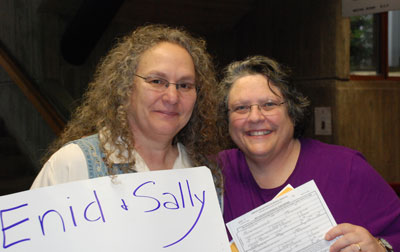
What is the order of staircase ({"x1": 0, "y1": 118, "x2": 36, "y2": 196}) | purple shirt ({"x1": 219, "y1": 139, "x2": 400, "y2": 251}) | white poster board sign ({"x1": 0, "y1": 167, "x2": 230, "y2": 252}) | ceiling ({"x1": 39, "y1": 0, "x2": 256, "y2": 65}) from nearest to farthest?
Result: white poster board sign ({"x1": 0, "y1": 167, "x2": 230, "y2": 252}) → purple shirt ({"x1": 219, "y1": 139, "x2": 400, "y2": 251}) → staircase ({"x1": 0, "y1": 118, "x2": 36, "y2": 196}) → ceiling ({"x1": 39, "y1": 0, "x2": 256, "y2": 65})

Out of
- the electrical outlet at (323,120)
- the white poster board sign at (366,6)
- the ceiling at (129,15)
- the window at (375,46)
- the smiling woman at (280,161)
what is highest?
the ceiling at (129,15)

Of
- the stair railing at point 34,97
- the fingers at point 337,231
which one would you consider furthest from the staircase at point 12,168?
the fingers at point 337,231

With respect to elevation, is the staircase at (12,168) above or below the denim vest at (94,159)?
below

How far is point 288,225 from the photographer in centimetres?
152

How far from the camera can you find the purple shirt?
172 cm

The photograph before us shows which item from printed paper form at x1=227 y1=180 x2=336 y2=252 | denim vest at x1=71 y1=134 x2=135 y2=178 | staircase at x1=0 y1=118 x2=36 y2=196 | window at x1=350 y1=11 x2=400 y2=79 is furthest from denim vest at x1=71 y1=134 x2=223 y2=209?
window at x1=350 y1=11 x2=400 y2=79

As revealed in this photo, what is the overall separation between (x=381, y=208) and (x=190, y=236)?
2.93ft

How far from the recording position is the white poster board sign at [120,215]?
1.14m

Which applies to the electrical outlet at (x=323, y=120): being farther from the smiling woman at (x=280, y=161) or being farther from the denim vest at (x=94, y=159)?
the denim vest at (x=94, y=159)

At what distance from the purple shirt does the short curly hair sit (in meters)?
0.17

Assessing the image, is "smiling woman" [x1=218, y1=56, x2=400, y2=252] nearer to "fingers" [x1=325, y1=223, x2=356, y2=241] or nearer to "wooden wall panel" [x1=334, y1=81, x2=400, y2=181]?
"fingers" [x1=325, y1=223, x2=356, y2=241]

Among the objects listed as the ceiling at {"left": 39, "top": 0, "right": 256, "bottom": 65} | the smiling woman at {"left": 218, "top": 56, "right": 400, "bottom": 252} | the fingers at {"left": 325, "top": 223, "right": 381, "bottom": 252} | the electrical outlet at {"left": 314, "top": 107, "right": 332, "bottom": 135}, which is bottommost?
the electrical outlet at {"left": 314, "top": 107, "right": 332, "bottom": 135}

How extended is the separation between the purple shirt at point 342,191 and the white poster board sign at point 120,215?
452mm

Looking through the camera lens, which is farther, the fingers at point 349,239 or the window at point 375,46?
the window at point 375,46
